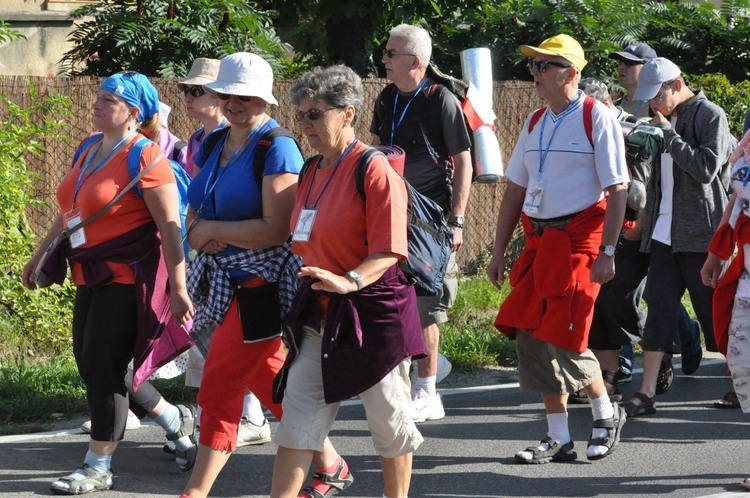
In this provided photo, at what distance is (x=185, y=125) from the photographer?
32.5 ft

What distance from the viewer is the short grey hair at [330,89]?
14.0 ft

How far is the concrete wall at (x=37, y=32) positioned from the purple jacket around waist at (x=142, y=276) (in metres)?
13.2

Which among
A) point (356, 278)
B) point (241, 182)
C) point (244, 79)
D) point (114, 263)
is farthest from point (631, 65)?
point (356, 278)

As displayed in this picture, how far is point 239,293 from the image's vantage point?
465 cm

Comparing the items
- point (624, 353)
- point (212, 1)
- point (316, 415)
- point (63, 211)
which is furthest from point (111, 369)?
point (212, 1)

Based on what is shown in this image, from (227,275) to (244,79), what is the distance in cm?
80

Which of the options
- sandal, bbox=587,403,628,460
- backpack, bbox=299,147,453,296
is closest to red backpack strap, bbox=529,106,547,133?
backpack, bbox=299,147,453,296

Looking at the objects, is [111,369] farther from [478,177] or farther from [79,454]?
[478,177]

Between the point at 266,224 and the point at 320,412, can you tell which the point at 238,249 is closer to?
the point at 266,224

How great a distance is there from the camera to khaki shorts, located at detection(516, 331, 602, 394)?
555 cm

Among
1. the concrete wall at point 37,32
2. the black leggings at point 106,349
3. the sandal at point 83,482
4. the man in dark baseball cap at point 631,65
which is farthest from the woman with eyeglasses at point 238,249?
the concrete wall at point 37,32

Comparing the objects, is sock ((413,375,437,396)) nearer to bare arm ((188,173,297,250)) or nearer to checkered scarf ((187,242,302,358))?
checkered scarf ((187,242,302,358))

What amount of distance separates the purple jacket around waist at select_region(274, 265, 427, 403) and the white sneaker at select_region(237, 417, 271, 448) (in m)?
1.70

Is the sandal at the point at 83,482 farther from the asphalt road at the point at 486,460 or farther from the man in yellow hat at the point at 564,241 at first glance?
the man in yellow hat at the point at 564,241
